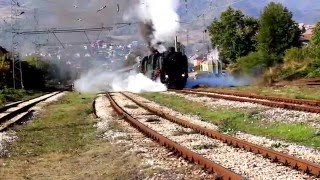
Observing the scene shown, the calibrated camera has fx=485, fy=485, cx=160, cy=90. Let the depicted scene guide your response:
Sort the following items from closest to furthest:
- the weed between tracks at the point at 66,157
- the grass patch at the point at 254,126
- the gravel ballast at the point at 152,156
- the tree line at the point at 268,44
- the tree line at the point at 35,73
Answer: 1. the gravel ballast at the point at 152,156
2. the weed between tracks at the point at 66,157
3. the grass patch at the point at 254,126
4. the tree line at the point at 268,44
5. the tree line at the point at 35,73

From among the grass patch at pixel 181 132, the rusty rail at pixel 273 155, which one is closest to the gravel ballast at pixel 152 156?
the grass patch at pixel 181 132

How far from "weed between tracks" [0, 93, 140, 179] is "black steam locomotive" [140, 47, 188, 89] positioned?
78.4ft

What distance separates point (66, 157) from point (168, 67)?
30350 mm

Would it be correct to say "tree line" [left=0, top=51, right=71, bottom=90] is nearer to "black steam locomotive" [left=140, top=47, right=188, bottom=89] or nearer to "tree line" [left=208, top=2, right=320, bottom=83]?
"black steam locomotive" [left=140, top=47, right=188, bottom=89]

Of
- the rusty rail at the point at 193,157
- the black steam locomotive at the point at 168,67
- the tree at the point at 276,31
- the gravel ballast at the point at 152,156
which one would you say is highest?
the tree at the point at 276,31

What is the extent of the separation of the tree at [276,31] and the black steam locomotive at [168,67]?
26827mm

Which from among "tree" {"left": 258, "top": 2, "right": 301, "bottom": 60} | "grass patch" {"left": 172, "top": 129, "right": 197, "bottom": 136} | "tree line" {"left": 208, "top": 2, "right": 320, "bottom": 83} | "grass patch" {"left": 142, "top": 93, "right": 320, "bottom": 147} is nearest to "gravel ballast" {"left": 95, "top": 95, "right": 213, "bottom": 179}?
"grass patch" {"left": 172, "top": 129, "right": 197, "bottom": 136}

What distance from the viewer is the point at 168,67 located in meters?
42.5

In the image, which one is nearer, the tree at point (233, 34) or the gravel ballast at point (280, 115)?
the gravel ballast at point (280, 115)

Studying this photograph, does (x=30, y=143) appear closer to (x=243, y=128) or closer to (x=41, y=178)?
(x=41, y=178)

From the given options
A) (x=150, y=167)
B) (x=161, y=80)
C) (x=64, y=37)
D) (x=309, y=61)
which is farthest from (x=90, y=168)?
(x=64, y=37)

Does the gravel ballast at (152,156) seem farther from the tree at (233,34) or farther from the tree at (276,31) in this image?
the tree at (233,34)

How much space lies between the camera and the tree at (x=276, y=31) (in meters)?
68.8

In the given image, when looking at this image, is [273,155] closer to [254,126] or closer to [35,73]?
[254,126]
